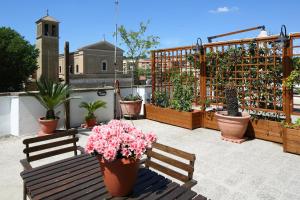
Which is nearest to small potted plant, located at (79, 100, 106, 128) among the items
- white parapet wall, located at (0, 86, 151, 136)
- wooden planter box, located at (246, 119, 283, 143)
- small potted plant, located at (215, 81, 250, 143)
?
white parapet wall, located at (0, 86, 151, 136)

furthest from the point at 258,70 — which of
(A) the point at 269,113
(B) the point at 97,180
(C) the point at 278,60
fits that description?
(B) the point at 97,180

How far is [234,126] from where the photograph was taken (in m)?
5.68

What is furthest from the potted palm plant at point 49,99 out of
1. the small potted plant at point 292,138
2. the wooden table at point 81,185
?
the small potted plant at point 292,138

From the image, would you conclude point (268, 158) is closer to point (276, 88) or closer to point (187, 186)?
point (276, 88)

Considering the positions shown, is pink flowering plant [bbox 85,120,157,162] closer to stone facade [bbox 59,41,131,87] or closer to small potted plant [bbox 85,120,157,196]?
small potted plant [bbox 85,120,157,196]

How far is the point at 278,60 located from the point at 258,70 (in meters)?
0.48

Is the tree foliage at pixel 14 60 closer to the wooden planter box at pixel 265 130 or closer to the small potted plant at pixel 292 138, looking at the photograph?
the wooden planter box at pixel 265 130

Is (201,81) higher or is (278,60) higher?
(278,60)

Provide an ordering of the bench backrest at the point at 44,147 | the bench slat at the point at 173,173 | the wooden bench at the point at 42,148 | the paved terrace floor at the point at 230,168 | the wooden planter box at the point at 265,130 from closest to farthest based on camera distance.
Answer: the bench slat at the point at 173,173 → the wooden bench at the point at 42,148 → the bench backrest at the point at 44,147 → the paved terrace floor at the point at 230,168 → the wooden planter box at the point at 265,130

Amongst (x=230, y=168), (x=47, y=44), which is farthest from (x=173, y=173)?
(x=47, y=44)

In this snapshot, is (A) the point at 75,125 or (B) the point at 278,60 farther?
(A) the point at 75,125

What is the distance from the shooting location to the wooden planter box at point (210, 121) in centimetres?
685

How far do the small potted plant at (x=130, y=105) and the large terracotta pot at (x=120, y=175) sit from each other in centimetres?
623

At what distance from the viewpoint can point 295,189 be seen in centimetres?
345
